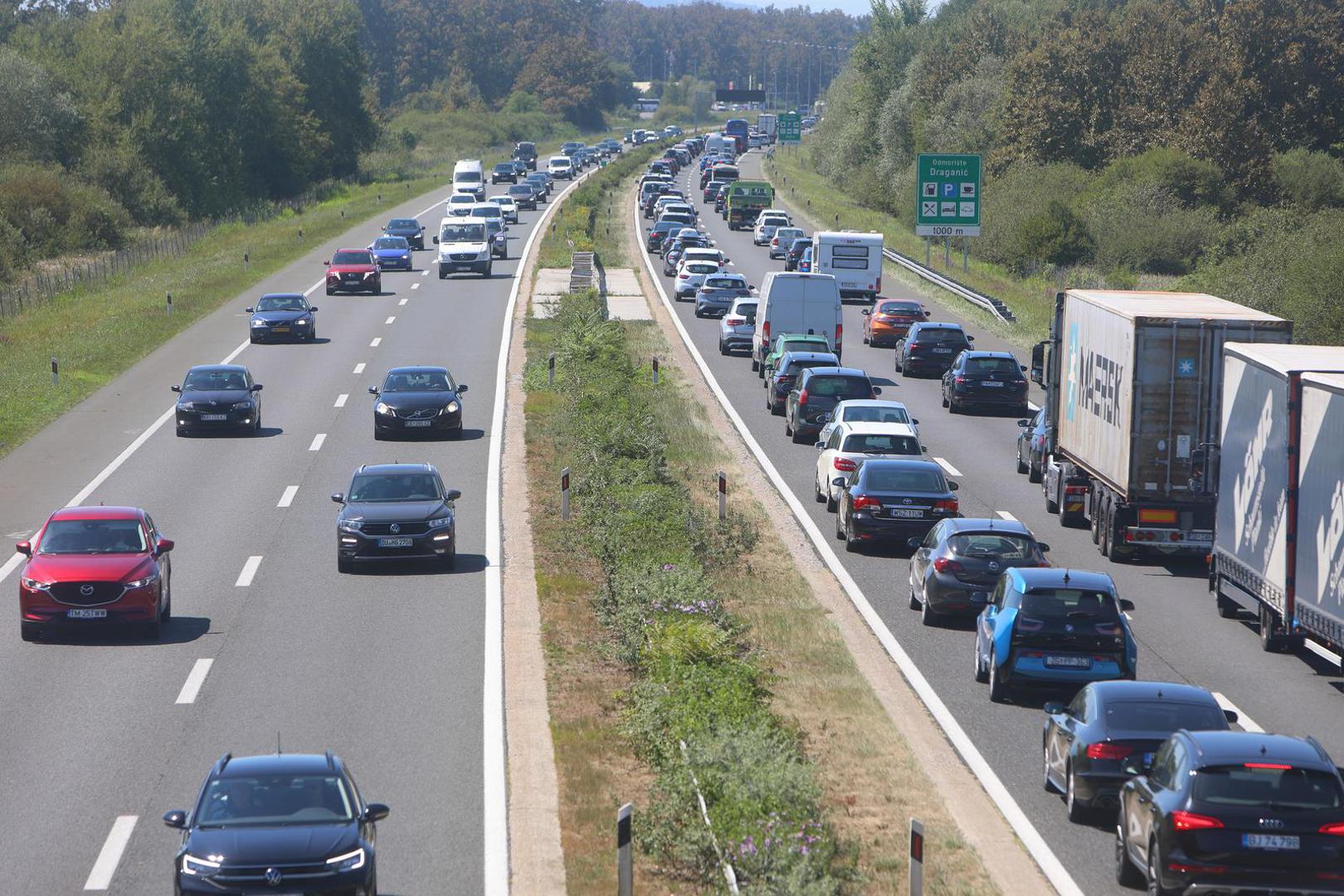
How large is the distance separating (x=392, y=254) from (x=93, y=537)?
162 feet

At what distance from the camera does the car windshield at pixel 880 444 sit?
29.0m

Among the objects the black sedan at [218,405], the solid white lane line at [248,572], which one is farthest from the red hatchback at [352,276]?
the solid white lane line at [248,572]

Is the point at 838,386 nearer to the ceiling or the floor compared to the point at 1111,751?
nearer to the floor

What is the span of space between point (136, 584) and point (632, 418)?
47.6 feet

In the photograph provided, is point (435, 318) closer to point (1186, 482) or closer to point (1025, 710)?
point (1186, 482)

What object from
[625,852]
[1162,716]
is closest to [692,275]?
[1162,716]

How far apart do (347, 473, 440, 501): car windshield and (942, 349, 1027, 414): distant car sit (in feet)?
57.9

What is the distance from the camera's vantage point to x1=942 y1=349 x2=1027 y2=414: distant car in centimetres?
3988

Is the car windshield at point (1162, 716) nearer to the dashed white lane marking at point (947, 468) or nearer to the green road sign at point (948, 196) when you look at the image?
the dashed white lane marking at point (947, 468)

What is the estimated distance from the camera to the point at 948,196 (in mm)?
65500

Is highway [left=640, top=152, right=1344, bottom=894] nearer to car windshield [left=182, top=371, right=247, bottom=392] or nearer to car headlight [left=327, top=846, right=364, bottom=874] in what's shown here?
car headlight [left=327, top=846, right=364, bottom=874]

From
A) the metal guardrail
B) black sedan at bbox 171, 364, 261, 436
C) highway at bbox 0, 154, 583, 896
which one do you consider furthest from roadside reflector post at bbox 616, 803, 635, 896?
the metal guardrail

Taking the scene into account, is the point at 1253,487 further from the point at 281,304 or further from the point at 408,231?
the point at 408,231

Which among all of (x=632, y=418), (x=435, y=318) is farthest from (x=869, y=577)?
A: (x=435, y=318)
